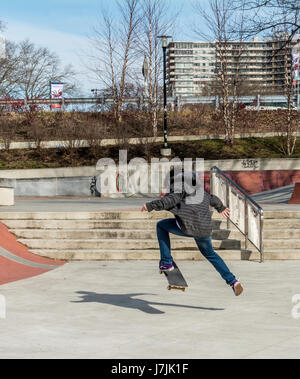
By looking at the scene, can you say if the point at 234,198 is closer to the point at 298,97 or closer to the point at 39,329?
the point at 39,329

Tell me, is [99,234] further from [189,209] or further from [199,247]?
[189,209]

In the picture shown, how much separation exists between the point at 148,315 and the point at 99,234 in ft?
17.4

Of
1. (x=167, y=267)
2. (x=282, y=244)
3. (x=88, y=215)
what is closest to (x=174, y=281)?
(x=167, y=267)

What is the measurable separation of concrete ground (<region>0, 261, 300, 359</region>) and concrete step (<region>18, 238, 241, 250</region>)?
3.59 ft

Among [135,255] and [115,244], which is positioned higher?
[115,244]

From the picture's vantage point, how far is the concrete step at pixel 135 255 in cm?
1128

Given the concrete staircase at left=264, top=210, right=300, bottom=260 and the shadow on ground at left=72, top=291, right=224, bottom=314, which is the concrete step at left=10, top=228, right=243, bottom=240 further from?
the shadow on ground at left=72, top=291, right=224, bottom=314

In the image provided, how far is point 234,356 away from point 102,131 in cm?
3050

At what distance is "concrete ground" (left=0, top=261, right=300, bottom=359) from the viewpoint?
Answer: 17.8ft

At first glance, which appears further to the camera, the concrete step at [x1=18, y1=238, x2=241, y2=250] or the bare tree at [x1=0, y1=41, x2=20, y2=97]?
the bare tree at [x1=0, y1=41, x2=20, y2=97]

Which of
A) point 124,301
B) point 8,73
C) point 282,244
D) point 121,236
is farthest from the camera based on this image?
point 8,73

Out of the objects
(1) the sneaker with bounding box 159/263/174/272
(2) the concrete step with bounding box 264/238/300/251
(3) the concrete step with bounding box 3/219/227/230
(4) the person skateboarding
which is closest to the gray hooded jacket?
(4) the person skateboarding

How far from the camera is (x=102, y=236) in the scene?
40.0 ft

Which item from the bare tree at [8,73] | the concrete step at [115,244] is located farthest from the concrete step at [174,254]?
the bare tree at [8,73]
